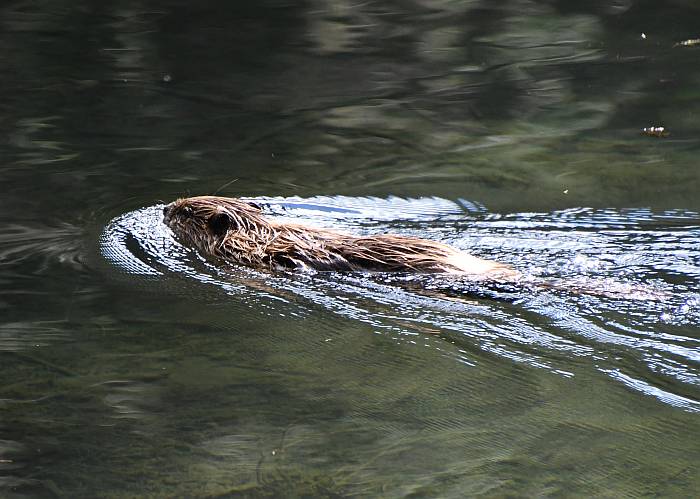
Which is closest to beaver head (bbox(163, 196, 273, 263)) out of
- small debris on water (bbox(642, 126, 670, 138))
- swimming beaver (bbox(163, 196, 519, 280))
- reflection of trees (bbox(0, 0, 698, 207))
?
swimming beaver (bbox(163, 196, 519, 280))

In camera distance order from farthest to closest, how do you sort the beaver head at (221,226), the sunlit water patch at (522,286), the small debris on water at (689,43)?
1. the small debris on water at (689,43)
2. the beaver head at (221,226)
3. the sunlit water patch at (522,286)

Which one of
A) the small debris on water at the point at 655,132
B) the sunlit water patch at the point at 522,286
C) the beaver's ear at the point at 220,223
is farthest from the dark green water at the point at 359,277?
the beaver's ear at the point at 220,223

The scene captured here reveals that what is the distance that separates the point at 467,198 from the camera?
777cm

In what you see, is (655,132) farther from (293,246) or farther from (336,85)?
(293,246)

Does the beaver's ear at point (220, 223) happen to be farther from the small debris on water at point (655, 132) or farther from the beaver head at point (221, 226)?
the small debris on water at point (655, 132)

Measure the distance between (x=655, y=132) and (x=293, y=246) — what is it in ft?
13.8

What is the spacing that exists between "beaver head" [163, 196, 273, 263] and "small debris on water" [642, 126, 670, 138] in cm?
395

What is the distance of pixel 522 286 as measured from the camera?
223 inches

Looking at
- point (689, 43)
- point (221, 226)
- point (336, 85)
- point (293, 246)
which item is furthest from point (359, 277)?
point (689, 43)

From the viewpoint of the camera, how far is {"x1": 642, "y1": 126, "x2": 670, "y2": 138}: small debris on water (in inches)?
355

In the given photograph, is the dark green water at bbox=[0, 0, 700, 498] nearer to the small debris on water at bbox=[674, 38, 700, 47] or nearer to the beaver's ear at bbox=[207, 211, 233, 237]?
the small debris on water at bbox=[674, 38, 700, 47]

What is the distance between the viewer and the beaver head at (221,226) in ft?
22.1

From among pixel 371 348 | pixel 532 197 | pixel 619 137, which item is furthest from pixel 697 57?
pixel 371 348

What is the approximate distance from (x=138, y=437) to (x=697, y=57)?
8.99m
